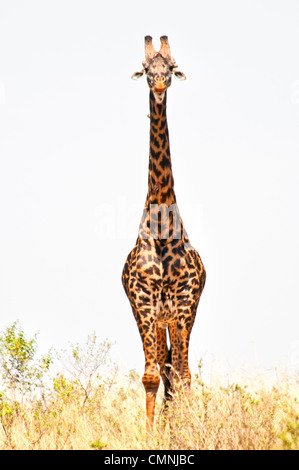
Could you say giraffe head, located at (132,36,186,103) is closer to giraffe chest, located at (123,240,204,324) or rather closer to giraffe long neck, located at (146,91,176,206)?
giraffe long neck, located at (146,91,176,206)

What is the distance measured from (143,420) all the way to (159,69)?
443 centimetres

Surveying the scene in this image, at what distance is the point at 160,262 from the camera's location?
8312mm

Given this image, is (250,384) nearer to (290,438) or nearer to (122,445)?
(122,445)

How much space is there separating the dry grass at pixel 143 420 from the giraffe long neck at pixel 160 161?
7.99 feet

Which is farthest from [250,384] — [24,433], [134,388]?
[24,433]

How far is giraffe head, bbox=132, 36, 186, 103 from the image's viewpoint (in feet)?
26.8

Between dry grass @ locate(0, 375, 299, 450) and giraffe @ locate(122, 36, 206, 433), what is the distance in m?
0.59

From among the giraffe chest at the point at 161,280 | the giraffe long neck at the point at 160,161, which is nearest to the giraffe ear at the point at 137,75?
the giraffe long neck at the point at 160,161

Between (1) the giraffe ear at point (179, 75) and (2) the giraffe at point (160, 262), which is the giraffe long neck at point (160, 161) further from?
(1) the giraffe ear at point (179, 75)

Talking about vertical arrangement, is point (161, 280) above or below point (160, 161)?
below

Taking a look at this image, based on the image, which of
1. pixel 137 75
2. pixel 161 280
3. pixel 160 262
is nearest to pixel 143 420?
pixel 161 280

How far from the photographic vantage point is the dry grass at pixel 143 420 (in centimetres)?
716

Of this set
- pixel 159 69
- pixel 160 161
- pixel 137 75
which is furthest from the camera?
pixel 137 75

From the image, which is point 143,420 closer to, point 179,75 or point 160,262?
point 160,262
